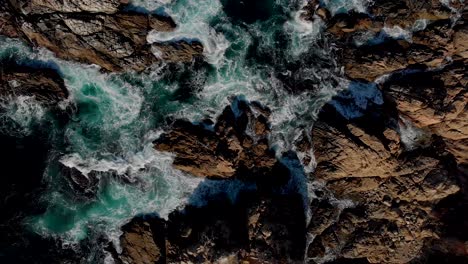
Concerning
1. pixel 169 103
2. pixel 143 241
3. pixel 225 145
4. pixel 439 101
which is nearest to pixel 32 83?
pixel 169 103

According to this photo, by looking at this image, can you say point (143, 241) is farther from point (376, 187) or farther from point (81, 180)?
point (376, 187)

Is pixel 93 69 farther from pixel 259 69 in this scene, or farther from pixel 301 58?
pixel 301 58

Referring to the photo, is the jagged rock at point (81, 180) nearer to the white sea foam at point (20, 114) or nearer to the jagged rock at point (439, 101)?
the white sea foam at point (20, 114)

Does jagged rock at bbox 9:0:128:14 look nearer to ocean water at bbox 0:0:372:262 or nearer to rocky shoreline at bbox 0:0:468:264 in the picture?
rocky shoreline at bbox 0:0:468:264

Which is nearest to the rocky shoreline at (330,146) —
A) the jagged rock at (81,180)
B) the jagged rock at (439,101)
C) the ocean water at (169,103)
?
the jagged rock at (439,101)

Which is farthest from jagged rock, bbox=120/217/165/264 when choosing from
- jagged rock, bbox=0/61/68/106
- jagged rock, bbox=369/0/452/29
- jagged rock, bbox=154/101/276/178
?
jagged rock, bbox=369/0/452/29

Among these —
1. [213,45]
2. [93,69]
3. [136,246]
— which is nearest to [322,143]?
[213,45]
